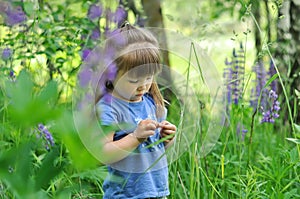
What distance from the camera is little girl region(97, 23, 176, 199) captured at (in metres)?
1.32

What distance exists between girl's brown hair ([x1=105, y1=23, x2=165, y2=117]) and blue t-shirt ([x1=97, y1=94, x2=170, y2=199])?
92 mm

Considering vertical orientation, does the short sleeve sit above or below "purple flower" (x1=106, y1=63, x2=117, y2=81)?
below

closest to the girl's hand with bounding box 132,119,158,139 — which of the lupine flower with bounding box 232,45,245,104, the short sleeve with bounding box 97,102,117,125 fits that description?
the short sleeve with bounding box 97,102,117,125

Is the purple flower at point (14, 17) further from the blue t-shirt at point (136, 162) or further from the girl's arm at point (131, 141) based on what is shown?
the girl's arm at point (131, 141)

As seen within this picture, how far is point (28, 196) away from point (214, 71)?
124 cm

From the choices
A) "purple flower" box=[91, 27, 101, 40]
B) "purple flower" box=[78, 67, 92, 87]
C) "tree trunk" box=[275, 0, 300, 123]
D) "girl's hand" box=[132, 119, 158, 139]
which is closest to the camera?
"girl's hand" box=[132, 119, 158, 139]

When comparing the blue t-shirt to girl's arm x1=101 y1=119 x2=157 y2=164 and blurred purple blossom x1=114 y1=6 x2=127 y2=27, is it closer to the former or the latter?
girl's arm x1=101 y1=119 x2=157 y2=164

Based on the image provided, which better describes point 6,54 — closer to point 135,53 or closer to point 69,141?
point 135,53

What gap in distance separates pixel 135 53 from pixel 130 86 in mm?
79

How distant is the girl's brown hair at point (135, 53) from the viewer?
1.35 m

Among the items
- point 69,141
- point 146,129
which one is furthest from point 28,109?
point 146,129

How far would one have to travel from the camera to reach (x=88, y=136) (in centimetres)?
40

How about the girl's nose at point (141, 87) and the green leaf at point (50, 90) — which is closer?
the green leaf at point (50, 90)

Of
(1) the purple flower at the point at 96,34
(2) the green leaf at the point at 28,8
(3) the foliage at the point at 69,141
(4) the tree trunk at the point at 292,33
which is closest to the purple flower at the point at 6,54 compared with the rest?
(3) the foliage at the point at 69,141
